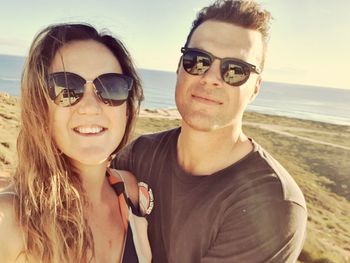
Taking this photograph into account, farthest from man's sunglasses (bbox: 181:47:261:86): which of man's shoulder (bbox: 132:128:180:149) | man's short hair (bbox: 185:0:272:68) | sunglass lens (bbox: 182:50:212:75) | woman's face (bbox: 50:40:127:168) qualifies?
woman's face (bbox: 50:40:127:168)

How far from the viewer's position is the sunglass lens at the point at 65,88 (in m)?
2.23

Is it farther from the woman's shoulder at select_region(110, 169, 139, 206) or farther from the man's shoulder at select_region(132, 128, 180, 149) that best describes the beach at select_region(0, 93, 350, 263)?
the man's shoulder at select_region(132, 128, 180, 149)

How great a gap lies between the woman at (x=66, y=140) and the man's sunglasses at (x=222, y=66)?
0.82 metres

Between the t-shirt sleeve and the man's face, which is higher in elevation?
the man's face

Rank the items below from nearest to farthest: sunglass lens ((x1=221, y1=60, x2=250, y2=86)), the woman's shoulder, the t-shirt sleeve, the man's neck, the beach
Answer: the t-shirt sleeve
the woman's shoulder
the man's neck
sunglass lens ((x1=221, y1=60, x2=250, y2=86))
the beach

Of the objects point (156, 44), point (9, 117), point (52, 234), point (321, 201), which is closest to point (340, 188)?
point (321, 201)

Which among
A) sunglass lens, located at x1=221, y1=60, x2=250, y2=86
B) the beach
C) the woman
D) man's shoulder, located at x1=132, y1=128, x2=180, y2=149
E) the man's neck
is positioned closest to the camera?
the woman

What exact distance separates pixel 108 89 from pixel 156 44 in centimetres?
14303

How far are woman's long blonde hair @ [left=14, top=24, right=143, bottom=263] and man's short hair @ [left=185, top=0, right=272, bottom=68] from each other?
1242 millimetres

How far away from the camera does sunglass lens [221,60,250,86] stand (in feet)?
10.5

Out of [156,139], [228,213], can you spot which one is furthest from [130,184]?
[228,213]

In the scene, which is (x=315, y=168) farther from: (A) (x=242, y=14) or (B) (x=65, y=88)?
(B) (x=65, y=88)

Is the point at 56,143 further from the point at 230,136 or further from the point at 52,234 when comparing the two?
the point at 230,136

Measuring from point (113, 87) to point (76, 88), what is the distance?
0.21 m
